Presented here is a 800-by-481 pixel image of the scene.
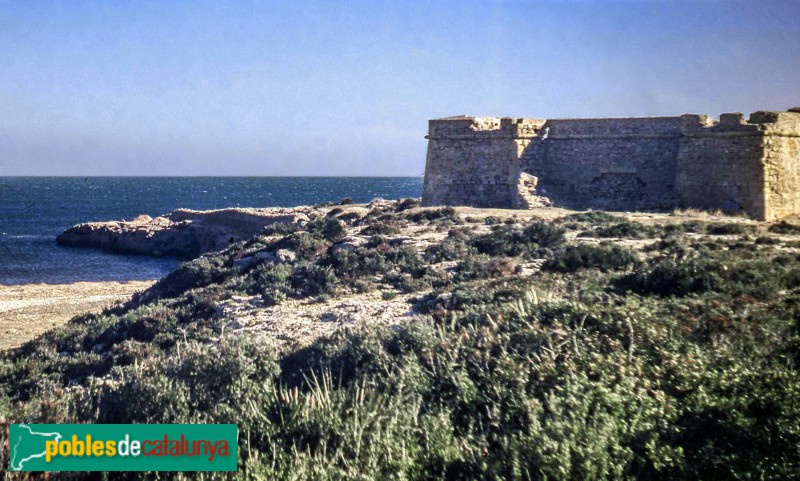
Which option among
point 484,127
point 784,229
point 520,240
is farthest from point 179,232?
point 784,229

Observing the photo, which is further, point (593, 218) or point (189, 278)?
point (593, 218)

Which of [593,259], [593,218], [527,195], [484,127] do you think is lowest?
[593,259]

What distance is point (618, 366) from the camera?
6.96m

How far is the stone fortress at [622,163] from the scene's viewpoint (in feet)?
66.7

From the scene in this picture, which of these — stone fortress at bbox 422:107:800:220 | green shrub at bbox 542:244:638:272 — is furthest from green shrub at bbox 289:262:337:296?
stone fortress at bbox 422:107:800:220

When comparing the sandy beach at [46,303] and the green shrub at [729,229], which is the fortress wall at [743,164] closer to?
the green shrub at [729,229]

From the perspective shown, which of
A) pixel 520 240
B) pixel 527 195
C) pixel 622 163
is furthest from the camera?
pixel 527 195

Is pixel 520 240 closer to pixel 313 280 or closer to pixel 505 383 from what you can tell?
pixel 313 280

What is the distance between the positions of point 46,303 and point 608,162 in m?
20.1

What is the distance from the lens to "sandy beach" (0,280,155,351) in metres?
19.3

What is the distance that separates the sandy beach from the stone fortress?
12.3 m

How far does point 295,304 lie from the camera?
46.7 ft

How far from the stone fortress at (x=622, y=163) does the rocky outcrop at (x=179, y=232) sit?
16.3 metres

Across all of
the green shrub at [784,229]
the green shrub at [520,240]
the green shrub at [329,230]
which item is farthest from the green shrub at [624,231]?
the green shrub at [329,230]
